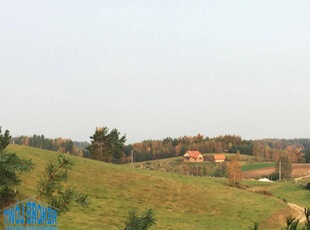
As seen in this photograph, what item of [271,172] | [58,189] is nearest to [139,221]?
[58,189]

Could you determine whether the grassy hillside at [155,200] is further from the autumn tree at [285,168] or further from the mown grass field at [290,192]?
the autumn tree at [285,168]

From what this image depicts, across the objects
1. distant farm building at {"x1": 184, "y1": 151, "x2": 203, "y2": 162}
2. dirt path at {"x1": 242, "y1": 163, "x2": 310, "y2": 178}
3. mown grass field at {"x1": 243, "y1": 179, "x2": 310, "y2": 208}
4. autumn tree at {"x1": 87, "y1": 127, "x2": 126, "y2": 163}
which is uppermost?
autumn tree at {"x1": 87, "y1": 127, "x2": 126, "y2": 163}

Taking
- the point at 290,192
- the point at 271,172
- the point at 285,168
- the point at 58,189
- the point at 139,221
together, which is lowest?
the point at 271,172

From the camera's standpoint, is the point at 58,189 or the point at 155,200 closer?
the point at 58,189

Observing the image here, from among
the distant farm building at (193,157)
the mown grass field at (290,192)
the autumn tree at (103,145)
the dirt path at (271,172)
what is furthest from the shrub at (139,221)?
the distant farm building at (193,157)

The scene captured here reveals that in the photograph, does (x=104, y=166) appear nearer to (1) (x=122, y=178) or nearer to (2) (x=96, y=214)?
(1) (x=122, y=178)

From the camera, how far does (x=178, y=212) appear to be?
40938mm

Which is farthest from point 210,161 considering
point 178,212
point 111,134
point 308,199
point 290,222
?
point 290,222

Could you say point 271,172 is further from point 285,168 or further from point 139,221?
point 139,221

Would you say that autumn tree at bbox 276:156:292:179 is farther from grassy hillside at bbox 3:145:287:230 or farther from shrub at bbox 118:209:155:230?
shrub at bbox 118:209:155:230

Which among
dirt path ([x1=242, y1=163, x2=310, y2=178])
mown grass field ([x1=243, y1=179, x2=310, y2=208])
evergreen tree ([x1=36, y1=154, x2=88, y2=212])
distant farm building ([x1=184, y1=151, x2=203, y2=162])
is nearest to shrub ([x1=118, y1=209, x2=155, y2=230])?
evergreen tree ([x1=36, y1=154, x2=88, y2=212])

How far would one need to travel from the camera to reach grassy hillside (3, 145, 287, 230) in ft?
119

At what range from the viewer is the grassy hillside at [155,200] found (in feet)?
119

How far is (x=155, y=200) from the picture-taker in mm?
44781
